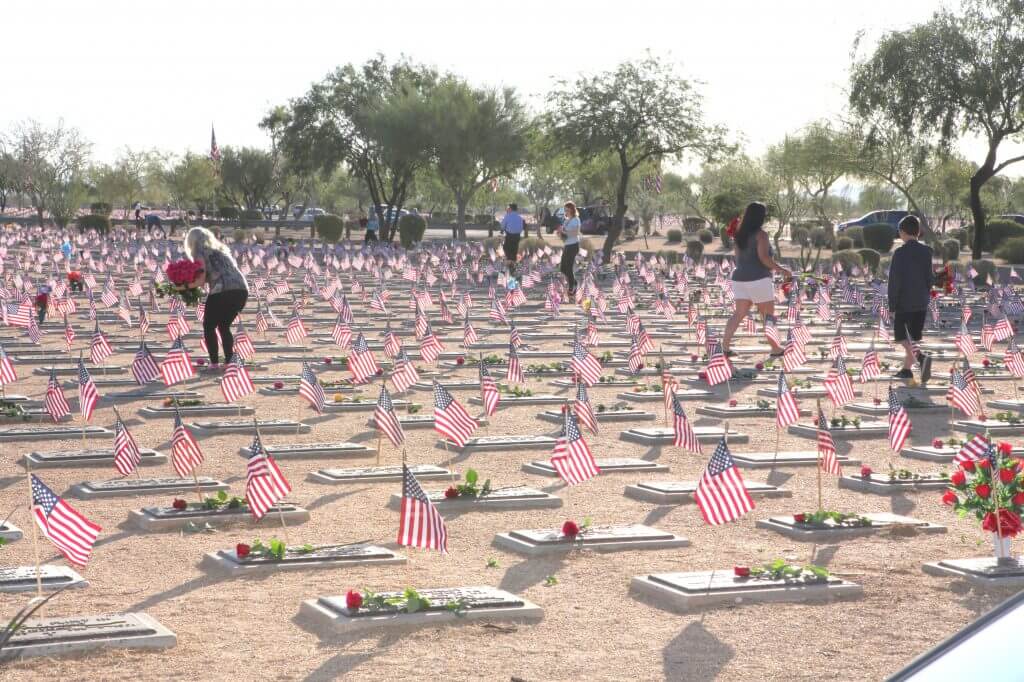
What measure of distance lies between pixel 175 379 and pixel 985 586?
28.5ft

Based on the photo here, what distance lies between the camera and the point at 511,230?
120ft

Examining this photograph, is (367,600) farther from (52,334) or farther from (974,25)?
(974,25)

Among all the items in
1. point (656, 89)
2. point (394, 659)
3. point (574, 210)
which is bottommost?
point (394, 659)

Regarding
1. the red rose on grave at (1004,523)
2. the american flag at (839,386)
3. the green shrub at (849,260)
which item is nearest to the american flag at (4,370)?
the american flag at (839,386)

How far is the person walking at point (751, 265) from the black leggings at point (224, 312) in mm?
5450

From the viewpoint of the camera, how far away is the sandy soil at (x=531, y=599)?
6.63 m

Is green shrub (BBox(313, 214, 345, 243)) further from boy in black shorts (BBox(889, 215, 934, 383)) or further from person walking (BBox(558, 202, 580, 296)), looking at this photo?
boy in black shorts (BBox(889, 215, 934, 383))

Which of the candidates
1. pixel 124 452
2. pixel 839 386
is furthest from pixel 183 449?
pixel 839 386

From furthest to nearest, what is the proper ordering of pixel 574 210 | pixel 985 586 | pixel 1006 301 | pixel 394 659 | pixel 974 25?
pixel 974 25 → pixel 574 210 → pixel 1006 301 → pixel 985 586 → pixel 394 659

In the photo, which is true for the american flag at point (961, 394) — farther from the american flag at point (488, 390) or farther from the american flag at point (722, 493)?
the american flag at point (722, 493)

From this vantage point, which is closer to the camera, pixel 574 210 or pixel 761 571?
pixel 761 571

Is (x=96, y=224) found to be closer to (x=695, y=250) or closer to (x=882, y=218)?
(x=695, y=250)

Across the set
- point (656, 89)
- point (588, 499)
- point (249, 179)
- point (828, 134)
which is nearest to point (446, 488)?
point (588, 499)

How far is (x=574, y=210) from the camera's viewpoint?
30.5m
